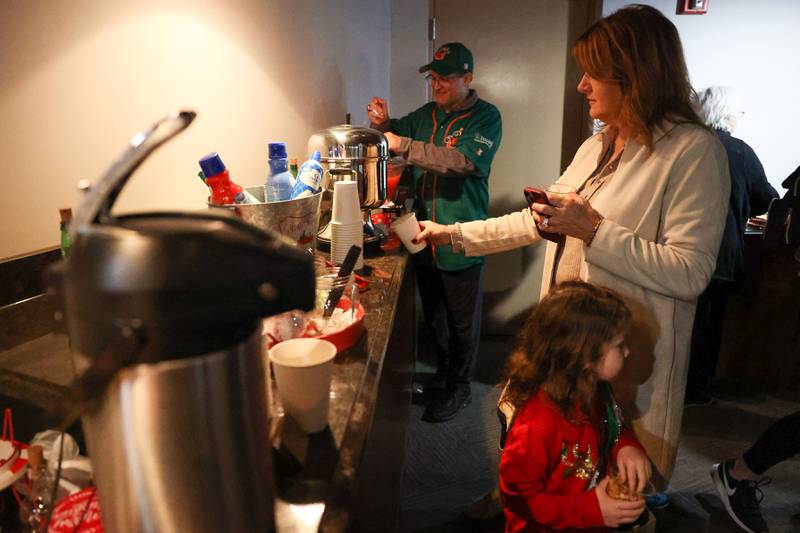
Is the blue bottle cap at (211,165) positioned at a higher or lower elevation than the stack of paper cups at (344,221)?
higher

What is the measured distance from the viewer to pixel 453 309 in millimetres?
2461

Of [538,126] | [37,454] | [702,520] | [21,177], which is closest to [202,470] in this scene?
[37,454]

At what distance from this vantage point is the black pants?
2428 mm

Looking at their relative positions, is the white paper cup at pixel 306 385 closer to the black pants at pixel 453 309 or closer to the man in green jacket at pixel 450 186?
the man in green jacket at pixel 450 186

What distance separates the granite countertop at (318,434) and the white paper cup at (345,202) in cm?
46

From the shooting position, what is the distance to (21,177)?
905 millimetres

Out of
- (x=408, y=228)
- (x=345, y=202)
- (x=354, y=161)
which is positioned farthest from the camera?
(x=354, y=161)

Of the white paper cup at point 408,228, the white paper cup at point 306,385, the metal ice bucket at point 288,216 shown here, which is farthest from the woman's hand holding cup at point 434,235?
the white paper cup at point 306,385

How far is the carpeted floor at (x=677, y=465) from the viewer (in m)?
1.81

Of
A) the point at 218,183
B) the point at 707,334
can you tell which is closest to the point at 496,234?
the point at 218,183

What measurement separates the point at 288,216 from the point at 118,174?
2.38 ft

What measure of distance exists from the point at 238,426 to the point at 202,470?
0.05 m

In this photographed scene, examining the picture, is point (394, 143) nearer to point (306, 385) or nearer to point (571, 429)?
point (571, 429)

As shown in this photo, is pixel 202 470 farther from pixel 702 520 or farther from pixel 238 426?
pixel 702 520
